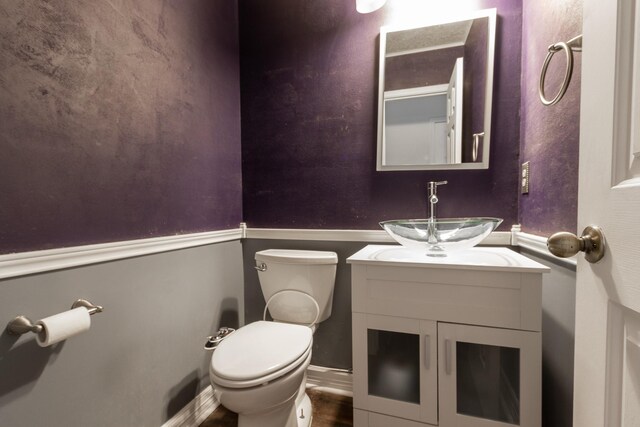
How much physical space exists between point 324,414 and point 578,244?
134 centimetres

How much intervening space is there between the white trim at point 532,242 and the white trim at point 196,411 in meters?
1.54

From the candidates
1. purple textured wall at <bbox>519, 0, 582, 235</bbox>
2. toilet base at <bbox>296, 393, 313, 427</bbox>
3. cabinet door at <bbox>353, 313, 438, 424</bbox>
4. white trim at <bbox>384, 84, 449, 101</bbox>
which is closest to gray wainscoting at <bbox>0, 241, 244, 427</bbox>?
toilet base at <bbox>296, 393, 313, 427</bbox>

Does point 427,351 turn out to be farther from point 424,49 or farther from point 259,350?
point 424,49

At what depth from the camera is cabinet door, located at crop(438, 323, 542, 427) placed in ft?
2.79

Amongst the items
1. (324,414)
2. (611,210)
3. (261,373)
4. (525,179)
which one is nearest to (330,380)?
(324,414)

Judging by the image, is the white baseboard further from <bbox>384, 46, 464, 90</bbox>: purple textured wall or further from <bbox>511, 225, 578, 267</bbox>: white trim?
<bbox>384, 46, 464, 90</bbox>: purple textured wall

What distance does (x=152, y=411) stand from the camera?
1081mm

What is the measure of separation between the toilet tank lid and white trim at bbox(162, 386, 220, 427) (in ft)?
2.30

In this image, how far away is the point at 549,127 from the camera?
3.20 feet

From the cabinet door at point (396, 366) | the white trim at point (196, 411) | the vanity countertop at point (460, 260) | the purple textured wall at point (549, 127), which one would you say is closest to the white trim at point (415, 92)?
the purple textured wall at point (549, 127)

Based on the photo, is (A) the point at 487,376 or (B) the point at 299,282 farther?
(B) the point at 299,282

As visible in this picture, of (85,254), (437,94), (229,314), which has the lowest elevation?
(229,314)

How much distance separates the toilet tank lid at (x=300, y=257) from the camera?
132cm

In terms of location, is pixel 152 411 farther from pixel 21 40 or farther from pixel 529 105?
pixel 529 105
